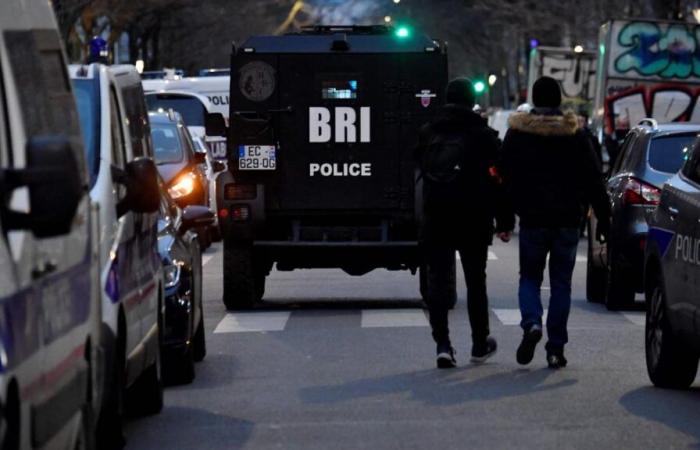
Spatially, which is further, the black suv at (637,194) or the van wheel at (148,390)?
the black suv at (637,194)

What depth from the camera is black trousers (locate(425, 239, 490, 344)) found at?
13.3m

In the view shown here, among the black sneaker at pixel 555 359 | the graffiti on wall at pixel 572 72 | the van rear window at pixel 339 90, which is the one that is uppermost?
the van rear window at pixel 339 90

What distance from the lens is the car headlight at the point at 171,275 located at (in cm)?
1213

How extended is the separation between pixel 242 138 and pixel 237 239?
845 mm

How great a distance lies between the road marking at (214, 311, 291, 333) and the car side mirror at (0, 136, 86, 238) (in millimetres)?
10610

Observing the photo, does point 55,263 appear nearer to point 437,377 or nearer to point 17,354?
point 17,354

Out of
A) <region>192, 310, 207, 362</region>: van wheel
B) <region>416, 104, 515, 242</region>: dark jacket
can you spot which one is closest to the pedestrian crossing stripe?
<region>192, 310, 207, 362</region>: van wheel

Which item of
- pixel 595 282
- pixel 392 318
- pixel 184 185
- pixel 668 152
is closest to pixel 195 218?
pixel 392 318

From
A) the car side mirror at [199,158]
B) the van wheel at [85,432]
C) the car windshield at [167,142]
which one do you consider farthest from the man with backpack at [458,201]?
the car side mirror at [199,158]

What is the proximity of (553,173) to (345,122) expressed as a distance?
5721 mm

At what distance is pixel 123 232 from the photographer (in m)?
9.99

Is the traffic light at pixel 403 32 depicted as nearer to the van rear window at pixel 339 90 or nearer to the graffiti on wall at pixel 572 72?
the van rear window at pixel 339 90

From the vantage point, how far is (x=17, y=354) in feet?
19.6

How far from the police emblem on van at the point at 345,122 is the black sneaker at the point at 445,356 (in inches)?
218
